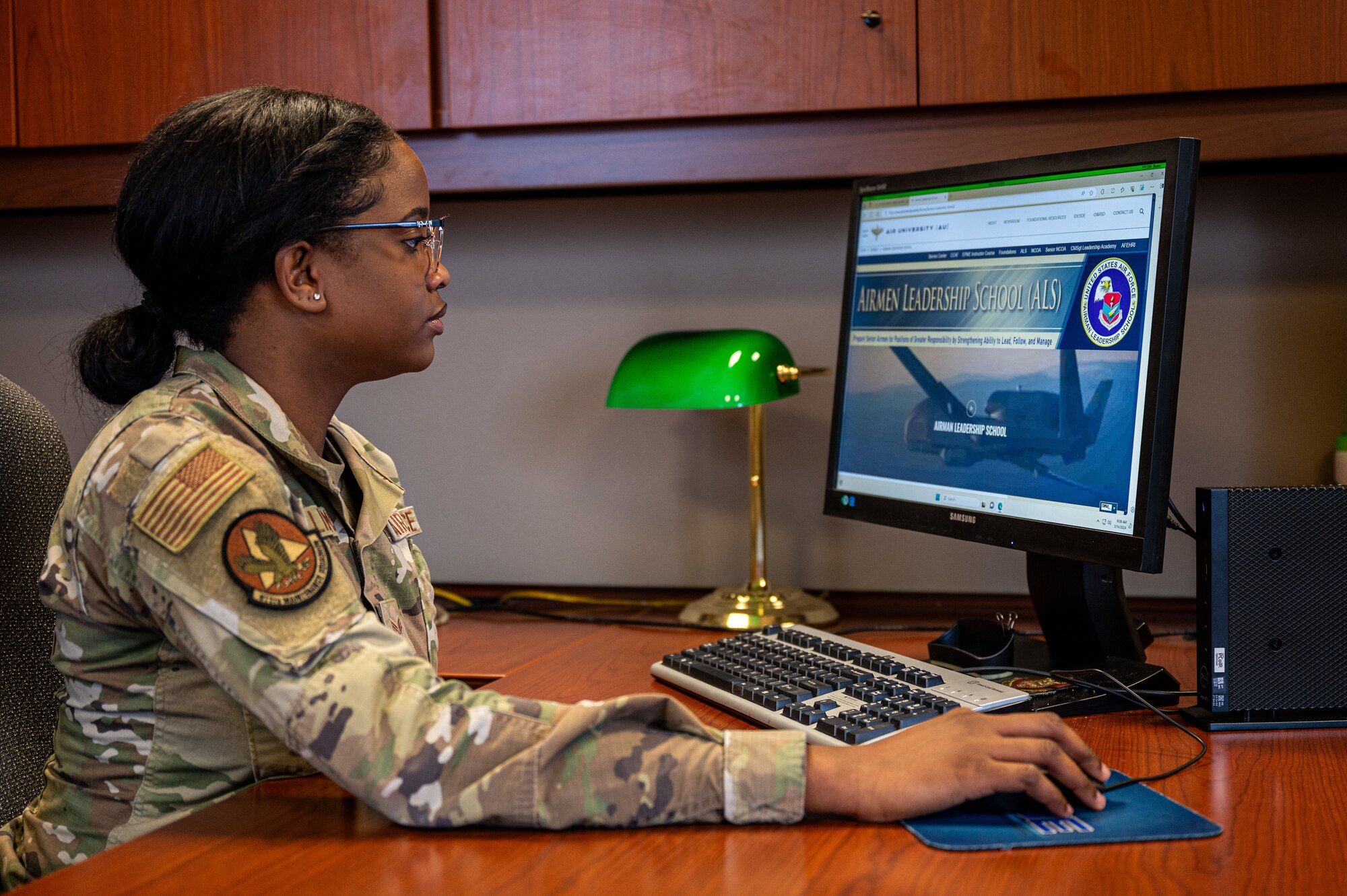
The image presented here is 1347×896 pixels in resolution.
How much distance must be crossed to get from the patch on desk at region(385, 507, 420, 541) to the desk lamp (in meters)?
0.38

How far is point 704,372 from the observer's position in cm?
147

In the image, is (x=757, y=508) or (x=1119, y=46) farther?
(x=757, y=508)

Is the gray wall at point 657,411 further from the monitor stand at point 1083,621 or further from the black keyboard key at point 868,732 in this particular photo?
the black keyboard key at point 868,732

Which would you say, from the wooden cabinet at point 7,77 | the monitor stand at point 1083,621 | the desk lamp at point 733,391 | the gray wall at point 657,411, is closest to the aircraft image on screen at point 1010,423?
the monitor stand at point 1083,621

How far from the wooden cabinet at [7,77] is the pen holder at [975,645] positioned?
1.30 meters

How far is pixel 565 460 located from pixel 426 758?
3.40ft

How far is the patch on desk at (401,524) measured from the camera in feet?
3.78

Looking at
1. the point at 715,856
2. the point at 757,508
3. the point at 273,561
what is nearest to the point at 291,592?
the point at 273,561

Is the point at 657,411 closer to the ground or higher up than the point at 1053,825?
higher up

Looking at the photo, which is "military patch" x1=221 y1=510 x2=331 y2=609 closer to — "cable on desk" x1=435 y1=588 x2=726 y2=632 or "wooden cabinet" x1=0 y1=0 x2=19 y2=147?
"cable on desk" x1=435 y1=588 x2=726 y2=632

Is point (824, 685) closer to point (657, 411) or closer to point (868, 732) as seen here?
point (868, 732)

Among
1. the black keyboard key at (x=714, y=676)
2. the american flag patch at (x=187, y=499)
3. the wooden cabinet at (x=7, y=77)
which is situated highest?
the wooden cabinet at (x=7, y=77)

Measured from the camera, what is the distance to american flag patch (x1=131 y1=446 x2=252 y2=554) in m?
0.79

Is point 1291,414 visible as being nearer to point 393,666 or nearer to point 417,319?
point 417,319
